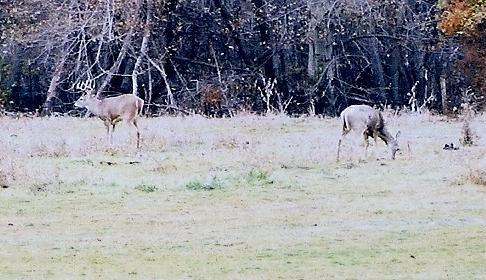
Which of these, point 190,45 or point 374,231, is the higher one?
point 190,45

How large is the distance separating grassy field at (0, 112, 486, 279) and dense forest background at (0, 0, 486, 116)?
7.09m

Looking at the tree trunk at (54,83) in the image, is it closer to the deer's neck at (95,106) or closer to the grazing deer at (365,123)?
the deer's neck at (95,106)

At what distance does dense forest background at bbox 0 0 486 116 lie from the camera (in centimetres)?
2889

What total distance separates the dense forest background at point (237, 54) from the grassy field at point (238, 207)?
709 cm

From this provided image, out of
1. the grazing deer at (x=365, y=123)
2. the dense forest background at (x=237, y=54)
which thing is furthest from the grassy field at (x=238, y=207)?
the dense forest background at (x=237, y=54)

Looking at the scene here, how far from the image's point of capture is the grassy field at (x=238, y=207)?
930 cm

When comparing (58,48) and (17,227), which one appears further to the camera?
(58,48)

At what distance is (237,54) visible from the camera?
33625 mm

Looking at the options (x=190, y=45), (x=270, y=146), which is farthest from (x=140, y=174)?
(x=190, y=45)

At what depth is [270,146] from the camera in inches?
784

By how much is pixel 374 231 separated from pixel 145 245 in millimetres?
2323

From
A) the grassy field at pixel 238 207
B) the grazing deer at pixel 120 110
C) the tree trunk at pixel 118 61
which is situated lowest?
the grassy field at pixel 238 207

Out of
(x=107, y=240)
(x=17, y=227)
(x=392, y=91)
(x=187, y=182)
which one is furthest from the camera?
(x=392, y=91)

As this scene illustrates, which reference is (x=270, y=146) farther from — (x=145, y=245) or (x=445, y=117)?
(x=145, y=245)
